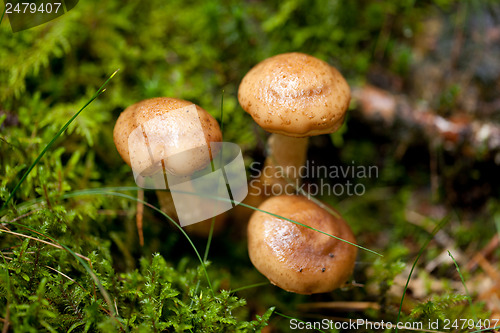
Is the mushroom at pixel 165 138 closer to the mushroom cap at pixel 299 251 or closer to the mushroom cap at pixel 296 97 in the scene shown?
the mushroom cap at pixel 296 97

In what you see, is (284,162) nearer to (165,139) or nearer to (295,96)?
(295,96)

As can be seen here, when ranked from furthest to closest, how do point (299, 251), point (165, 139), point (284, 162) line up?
point (284, 162) → point (299, 251) → point (165, 139)

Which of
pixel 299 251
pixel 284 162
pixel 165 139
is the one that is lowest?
pixel 299 251

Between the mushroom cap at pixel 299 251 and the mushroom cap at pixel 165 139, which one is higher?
the mushroom cap at pixel 165 139

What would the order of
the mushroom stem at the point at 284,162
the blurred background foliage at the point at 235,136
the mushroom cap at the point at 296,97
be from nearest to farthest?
1. the mushroom cap at the point at 296,97
2. the blurred background foliage at the point at 235,136
3. the mushroom stem at the point at 284,162

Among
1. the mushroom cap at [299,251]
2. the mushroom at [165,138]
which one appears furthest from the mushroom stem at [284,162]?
the mushroom at [165,138]

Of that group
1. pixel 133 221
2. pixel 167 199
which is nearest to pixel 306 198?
pixel 167 199

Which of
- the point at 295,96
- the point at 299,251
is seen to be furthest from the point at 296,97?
the point at 299,251
